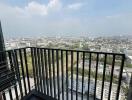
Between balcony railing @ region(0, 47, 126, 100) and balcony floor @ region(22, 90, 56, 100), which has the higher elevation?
balcony railing @ region(0, 47, 126, 100)

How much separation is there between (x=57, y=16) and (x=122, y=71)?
14.1 feet

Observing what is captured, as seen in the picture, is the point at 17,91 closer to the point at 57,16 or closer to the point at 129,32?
the point at 129,32

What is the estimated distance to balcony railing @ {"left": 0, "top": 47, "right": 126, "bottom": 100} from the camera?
6.04ft

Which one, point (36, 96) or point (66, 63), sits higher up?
point (66, 63)

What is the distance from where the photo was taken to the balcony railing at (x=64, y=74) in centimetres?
184

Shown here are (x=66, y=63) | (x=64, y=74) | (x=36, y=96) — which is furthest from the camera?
(x=36, y=96)

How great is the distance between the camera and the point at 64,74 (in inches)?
92.1

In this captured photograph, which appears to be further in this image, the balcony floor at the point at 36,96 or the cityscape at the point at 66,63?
the balcony floor at the point at 36,96

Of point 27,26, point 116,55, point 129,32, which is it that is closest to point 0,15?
point 27,26

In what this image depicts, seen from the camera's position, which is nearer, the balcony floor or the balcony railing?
the balcony railing

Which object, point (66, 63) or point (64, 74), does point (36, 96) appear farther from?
point (66, 63)

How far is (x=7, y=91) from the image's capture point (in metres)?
2.36

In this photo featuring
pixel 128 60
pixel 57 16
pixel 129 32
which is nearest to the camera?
pixel 128 60

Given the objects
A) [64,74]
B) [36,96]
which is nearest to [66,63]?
[64,74]
